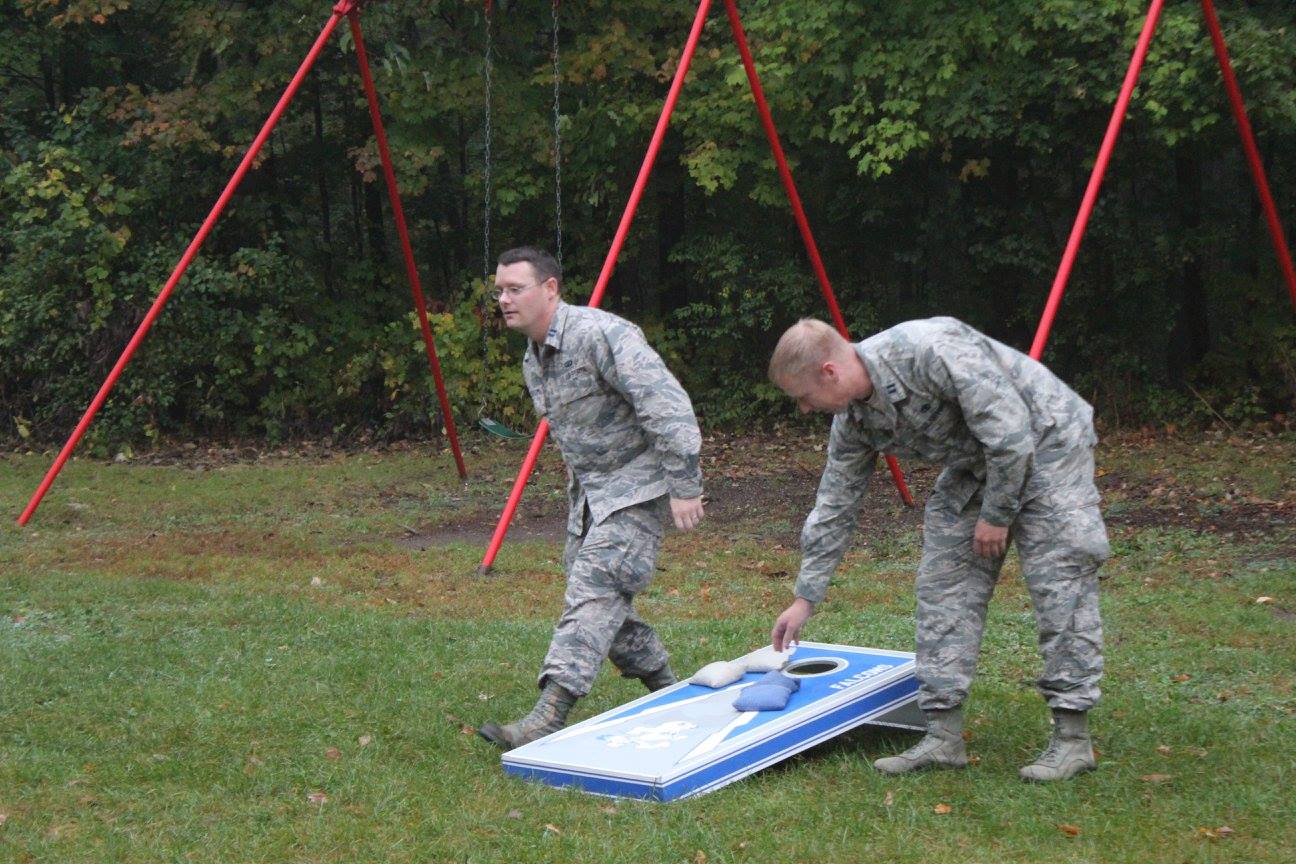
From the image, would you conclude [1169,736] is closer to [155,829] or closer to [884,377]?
[884,377]

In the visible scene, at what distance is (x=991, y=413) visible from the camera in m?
4.48

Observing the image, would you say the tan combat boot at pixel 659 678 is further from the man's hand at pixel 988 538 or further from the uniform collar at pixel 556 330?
the man's hand at pixel 988 538

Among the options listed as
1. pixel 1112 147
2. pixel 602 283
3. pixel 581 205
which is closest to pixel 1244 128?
pixel 1112 147

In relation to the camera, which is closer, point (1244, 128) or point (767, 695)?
point (767, 695)

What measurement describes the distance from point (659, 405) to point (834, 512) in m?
0.73

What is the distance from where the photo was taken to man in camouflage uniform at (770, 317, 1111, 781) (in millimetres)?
4516

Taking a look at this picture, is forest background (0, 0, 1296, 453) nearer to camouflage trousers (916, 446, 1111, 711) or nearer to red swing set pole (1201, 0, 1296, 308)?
red swing set pole (1201, 0, 1296, 308)

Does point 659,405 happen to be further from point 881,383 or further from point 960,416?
point 960,416

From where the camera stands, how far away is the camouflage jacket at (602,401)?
17.5 feet

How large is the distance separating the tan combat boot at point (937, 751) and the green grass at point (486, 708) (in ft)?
0.21

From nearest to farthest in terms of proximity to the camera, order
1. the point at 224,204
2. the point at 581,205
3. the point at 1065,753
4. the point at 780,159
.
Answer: the point at 1065,753 < the point at 780,159 < the point at 224,204 < the point at 581,205

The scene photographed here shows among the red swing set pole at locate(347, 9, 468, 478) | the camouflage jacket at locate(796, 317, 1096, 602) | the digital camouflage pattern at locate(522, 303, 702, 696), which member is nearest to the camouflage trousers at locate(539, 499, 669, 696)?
the digital camouflage pattern at locate(522, 303, 702, 696)

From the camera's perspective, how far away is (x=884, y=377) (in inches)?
181

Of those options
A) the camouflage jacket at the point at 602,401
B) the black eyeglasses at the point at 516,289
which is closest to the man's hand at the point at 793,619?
the camouflage jacket at the point at 602,401
